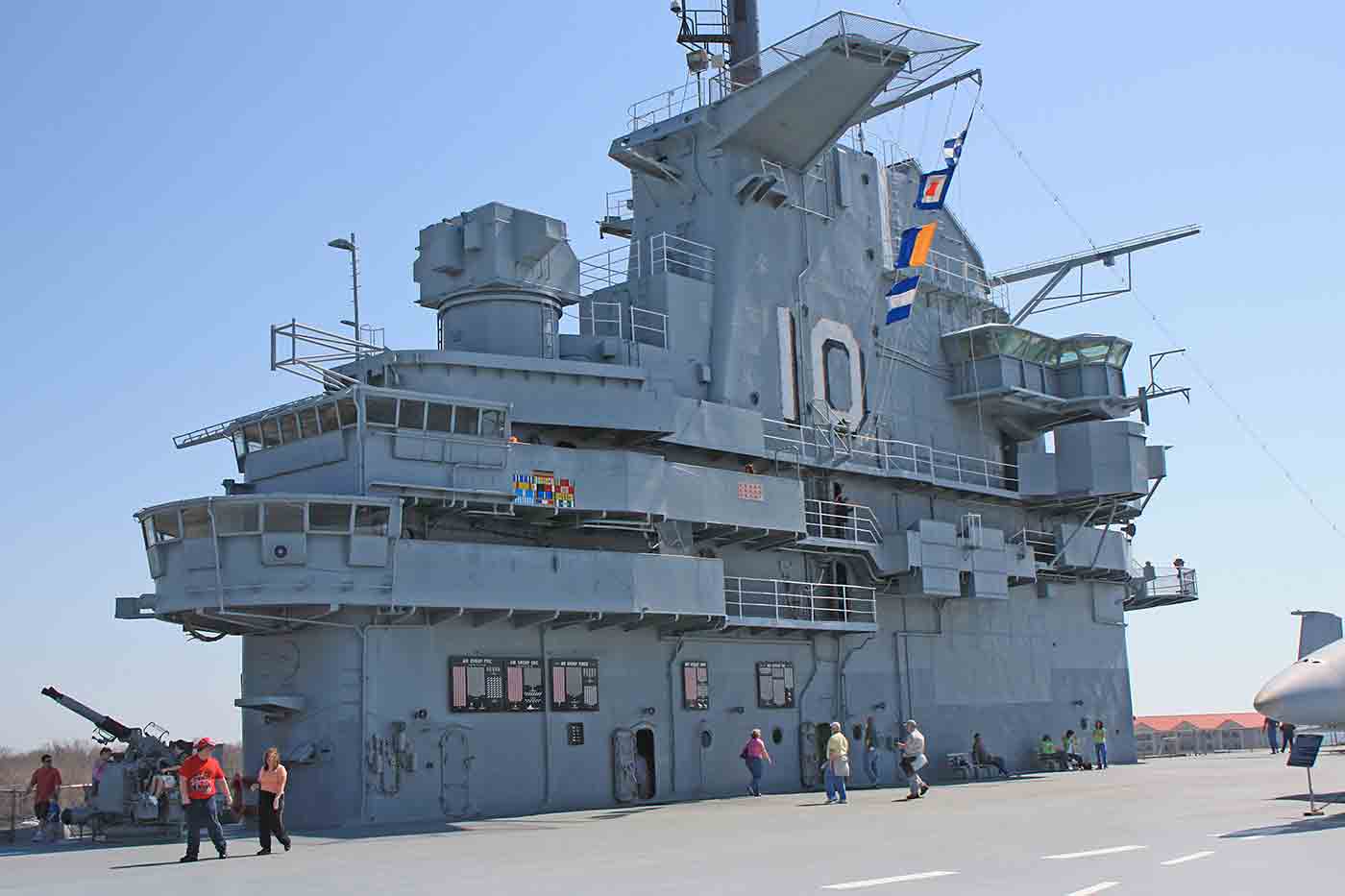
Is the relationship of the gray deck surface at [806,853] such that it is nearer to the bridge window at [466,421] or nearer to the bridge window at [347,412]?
the bridge window at [466,421]

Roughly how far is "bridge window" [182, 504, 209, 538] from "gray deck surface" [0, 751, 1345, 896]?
561cm

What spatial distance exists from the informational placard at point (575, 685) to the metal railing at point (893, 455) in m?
6.87

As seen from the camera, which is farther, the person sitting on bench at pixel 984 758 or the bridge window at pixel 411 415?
the person sitting on bench at pixel 984 758

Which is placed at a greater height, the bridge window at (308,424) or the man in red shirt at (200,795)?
the bridge window at (308,424)

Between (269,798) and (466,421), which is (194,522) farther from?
(269,798)

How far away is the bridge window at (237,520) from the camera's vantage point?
79.3 feet

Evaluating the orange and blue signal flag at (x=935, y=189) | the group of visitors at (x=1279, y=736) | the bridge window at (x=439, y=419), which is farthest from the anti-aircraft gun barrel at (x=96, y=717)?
the group of visitors at (x=1279, y=736)

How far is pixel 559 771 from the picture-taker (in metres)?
27.2

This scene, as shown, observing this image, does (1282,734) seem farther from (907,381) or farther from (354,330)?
(354,330)

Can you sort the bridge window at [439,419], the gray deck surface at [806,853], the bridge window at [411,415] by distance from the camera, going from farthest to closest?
1. the bridge window at [439,419]
2. the bridge window at [411,415]
3. the gray deck surface at [806,853]

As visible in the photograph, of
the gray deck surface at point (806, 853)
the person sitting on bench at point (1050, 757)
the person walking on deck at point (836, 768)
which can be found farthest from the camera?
the person sitting on bench at point (1050, 757)

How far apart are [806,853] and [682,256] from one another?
61.7 ft

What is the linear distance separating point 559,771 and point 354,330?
9.62 meters

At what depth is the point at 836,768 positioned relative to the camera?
26047 mm
